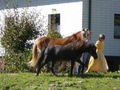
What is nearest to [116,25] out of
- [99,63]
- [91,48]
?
[99,63]

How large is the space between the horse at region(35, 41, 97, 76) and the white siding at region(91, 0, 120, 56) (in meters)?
9.24

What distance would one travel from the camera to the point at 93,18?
997 inches

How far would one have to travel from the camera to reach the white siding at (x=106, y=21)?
83.3 ft

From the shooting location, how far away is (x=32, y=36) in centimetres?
2106

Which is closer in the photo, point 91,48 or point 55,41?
point 91,48

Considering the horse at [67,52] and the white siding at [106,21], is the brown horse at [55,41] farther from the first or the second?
the white siding at [106,21]

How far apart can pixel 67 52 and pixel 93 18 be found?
32.0 ft

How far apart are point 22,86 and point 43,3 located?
13.4 m

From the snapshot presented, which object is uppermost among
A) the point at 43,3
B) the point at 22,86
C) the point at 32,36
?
the point at 43,3

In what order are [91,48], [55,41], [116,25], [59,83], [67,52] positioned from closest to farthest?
[59,83]
[67,52]
[91,48]
[55,41]
[116,25]

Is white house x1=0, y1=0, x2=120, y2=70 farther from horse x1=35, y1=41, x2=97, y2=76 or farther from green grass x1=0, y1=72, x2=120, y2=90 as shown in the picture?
green grass x1=0, y1=72, x2=120, y2=90

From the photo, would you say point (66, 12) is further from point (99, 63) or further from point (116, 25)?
point (99, 63)

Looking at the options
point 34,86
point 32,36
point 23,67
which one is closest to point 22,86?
point 34,86

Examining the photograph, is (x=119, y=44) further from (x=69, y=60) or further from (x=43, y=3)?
(x=69, y=60)
